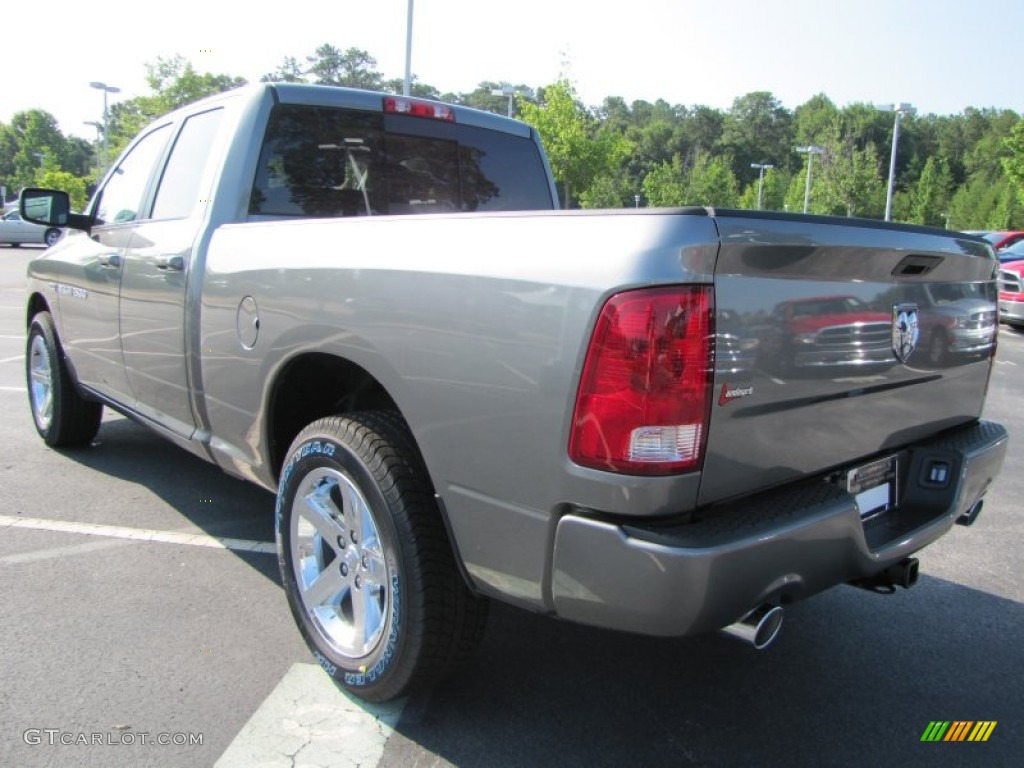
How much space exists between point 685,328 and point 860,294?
0.71 metres

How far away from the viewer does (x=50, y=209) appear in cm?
451

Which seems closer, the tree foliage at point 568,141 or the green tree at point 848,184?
the tree foliage at point 568,141

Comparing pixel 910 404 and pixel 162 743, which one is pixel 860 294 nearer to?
pixel 910 404

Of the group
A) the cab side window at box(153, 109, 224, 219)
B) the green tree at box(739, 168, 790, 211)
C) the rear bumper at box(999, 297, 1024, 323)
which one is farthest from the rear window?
the green tree at box(739, 168, 790, 211)

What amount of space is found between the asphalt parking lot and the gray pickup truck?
0.85ft

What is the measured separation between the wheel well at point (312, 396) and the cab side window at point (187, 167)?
1.10 meters

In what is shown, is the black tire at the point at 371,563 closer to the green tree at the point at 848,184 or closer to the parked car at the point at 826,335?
the parked car at the point at 826,335

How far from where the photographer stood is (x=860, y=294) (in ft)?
7.30

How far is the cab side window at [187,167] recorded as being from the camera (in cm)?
360

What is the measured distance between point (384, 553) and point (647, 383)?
3.28 feet

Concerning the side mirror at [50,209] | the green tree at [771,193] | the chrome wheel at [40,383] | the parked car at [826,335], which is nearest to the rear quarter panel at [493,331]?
the parked car at [826,335]

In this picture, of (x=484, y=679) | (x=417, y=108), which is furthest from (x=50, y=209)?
(x=484, y=679)

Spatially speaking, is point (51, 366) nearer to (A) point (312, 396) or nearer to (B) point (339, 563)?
(A) point (312, 396)

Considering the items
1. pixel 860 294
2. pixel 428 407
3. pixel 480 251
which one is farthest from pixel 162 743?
pixel 860 294
